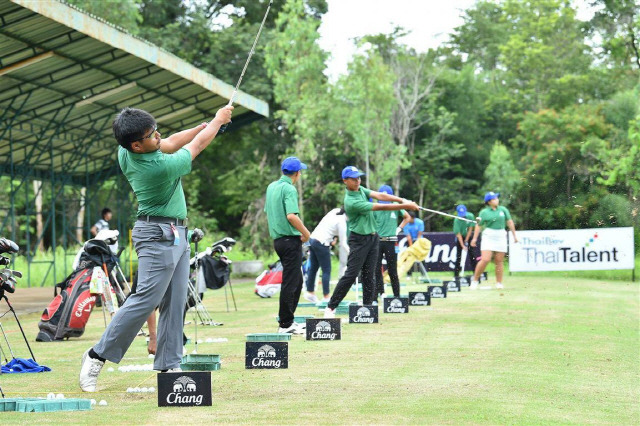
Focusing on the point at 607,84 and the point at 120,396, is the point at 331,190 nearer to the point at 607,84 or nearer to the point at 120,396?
the point at 607,84

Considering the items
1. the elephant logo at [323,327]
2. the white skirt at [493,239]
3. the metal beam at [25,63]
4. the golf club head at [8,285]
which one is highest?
the metal beam at [25,63]

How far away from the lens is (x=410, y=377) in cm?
933

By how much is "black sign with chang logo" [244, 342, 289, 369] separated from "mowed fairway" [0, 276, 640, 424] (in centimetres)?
13

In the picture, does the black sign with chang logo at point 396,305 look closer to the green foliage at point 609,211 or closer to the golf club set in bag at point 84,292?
the green foliage at point 609,211

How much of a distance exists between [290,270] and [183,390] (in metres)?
5.63

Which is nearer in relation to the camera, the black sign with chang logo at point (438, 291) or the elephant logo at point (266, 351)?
the elephant logo at point (266, 351)

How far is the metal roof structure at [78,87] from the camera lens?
2083 centimetres

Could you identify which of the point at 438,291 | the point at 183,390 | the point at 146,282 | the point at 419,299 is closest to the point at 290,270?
the point at 146,282

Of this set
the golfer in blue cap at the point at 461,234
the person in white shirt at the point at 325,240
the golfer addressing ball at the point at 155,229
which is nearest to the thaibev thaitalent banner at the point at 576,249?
the golfer in blue cap at the point at 461,234

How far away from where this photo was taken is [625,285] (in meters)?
28.4

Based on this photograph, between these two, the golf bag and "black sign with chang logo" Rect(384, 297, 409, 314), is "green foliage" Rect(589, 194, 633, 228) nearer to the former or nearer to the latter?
"black sign with chang logo" Rect(384, 297, 409, 314)

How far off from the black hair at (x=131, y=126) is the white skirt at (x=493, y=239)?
1684 cm

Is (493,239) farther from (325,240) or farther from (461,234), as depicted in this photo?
(461,234)

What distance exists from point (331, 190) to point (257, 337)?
148 ft
